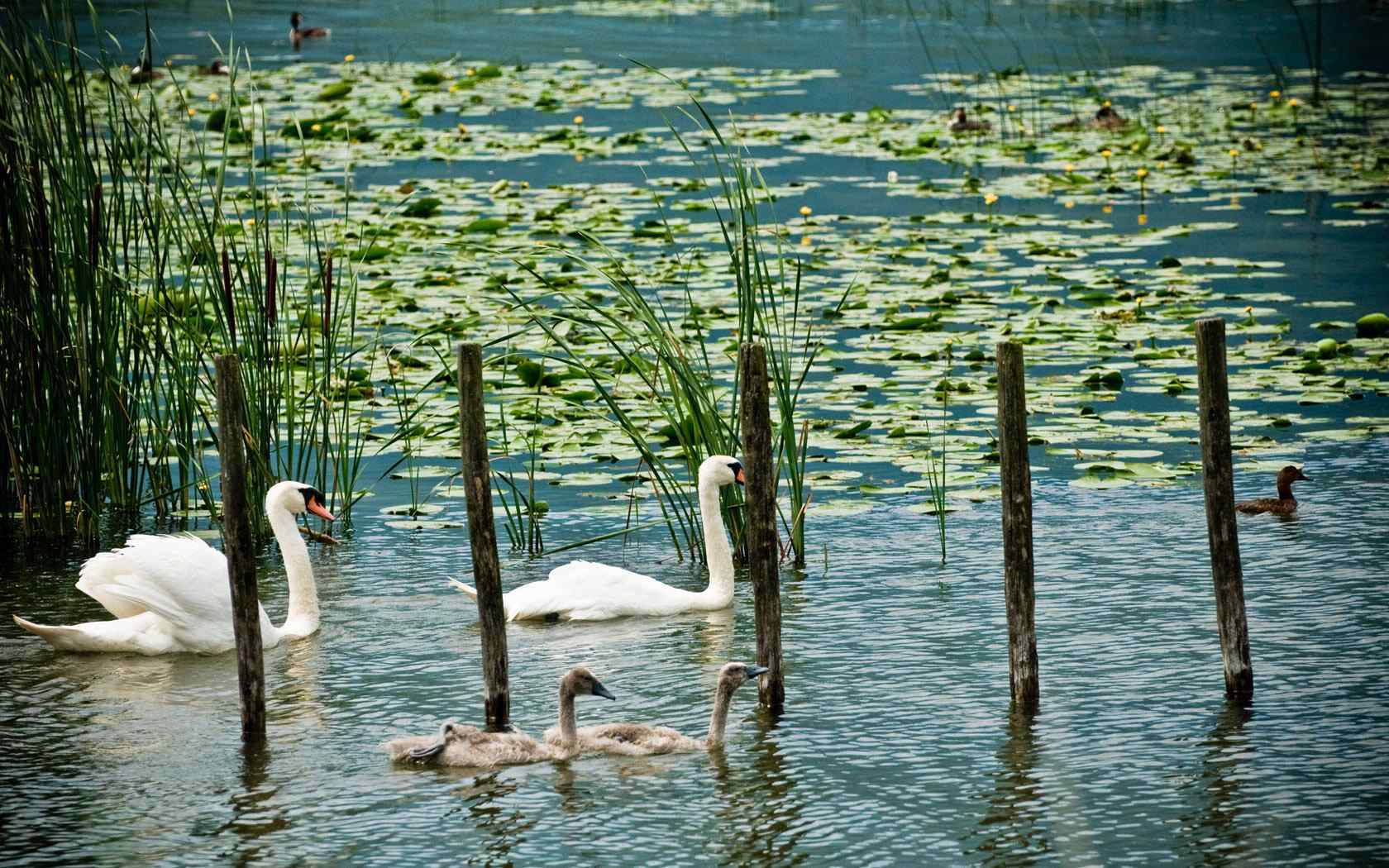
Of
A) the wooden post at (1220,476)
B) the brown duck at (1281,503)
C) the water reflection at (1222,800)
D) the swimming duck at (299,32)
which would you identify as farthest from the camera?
the swimming duck at (299,32)

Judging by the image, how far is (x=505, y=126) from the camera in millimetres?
22594

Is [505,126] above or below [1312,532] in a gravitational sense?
above

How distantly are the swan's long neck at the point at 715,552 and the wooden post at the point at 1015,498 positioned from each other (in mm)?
1879

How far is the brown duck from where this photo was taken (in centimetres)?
1006

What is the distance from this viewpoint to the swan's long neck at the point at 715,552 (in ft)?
29.1

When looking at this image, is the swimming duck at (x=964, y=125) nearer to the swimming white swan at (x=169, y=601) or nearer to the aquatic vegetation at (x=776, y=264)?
the aquatic vegetation at (x=776, y=264)

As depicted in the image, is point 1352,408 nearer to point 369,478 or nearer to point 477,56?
point 369,478

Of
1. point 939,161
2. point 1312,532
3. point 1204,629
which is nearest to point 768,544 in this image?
point 1204,629

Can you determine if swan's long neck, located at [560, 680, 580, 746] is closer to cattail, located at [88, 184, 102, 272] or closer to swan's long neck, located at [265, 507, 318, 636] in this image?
swan's long neck, located at [265, 507, 318, 636]

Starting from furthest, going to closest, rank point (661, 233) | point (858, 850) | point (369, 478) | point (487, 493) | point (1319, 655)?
point (661, 233)
point (369, 478)
point (1319, 655)
point (487, 493)
point (858, 850)

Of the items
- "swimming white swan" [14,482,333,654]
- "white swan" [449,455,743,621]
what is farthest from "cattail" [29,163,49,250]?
"white swan" [449,455,743,621]

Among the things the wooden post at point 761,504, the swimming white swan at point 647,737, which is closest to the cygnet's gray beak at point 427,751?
the swimming white swan at point 647,737

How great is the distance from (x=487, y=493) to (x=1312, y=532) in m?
4.54

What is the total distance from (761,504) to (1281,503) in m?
3.81
